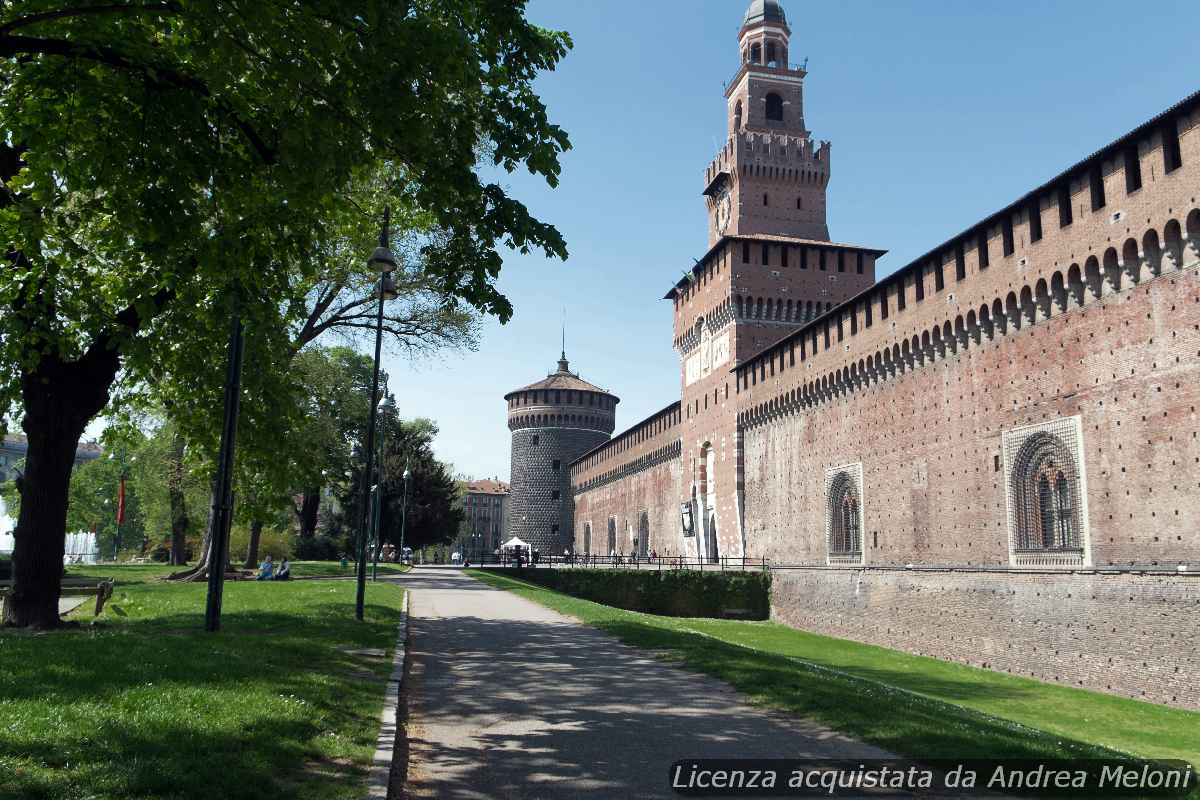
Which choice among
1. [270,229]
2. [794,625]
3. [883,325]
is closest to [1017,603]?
[883,325]

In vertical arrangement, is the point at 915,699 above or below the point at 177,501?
below

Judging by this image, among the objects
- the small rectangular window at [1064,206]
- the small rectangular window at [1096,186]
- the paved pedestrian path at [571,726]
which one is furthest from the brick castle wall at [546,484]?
the paved pedestrian path at [571,726]

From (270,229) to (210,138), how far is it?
107 cm

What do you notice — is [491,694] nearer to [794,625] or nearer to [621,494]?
[794,625]

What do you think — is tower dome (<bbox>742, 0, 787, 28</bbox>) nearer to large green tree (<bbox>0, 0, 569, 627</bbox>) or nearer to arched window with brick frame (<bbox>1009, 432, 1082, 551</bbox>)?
arched window with brick frame (<bbox>1009, 432, 1082, 551</bbox>)

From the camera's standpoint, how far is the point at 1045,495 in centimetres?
2117

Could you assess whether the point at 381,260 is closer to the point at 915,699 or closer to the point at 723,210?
the point at 915,699

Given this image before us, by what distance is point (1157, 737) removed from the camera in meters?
14.4

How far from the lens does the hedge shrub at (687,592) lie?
116 ft

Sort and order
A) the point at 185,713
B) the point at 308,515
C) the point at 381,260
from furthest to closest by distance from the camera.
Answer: the point at 308,515
the point at 381,260
the point at 185,713

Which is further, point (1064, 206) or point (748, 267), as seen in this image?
point (748, 267)

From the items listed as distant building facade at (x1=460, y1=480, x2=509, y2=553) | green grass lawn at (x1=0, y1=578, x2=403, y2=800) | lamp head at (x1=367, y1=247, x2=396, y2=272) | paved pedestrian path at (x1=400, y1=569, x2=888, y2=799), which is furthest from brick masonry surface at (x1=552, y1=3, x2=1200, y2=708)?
distant building facade at (x1=460, y1=480, x2=509, y2=553)

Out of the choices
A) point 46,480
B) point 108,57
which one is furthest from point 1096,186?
point 46,480

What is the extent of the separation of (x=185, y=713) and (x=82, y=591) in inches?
677
